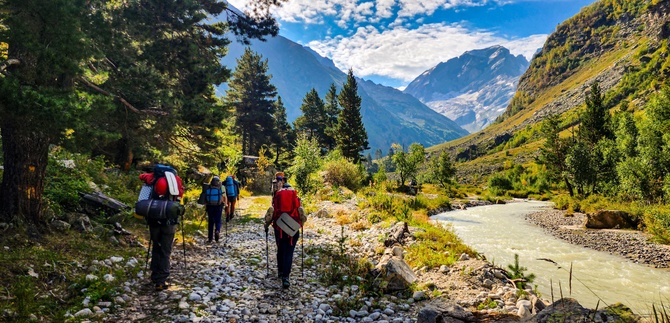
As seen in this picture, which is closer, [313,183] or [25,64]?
[25,64]

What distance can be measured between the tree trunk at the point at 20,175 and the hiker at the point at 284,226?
5410 mm

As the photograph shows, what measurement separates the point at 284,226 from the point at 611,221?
28374 mm

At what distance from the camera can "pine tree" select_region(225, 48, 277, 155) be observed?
52.1 m

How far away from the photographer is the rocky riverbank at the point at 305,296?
17.8 feet

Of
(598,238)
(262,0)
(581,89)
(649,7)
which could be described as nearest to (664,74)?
(581,89)

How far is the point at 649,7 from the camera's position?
181125 mm

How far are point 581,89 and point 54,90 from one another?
232058 millimetres

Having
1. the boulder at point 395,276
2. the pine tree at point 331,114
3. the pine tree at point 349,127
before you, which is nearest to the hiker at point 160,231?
the boulder at point 395,276

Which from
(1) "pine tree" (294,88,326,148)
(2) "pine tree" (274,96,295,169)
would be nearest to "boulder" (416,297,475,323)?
(2) "pine tree" (274,96,295,169)

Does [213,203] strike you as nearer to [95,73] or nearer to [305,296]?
[305,296]

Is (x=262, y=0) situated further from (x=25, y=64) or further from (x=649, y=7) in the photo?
(x=649, y=7)

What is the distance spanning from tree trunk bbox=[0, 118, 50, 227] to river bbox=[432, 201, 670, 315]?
1196 centimetres

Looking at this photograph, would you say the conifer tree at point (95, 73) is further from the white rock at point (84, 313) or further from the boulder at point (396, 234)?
the boulder at point (396, 234)

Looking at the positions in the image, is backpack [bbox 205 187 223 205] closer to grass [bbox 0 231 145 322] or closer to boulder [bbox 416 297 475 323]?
grass [bbox 0 231 145 322]
